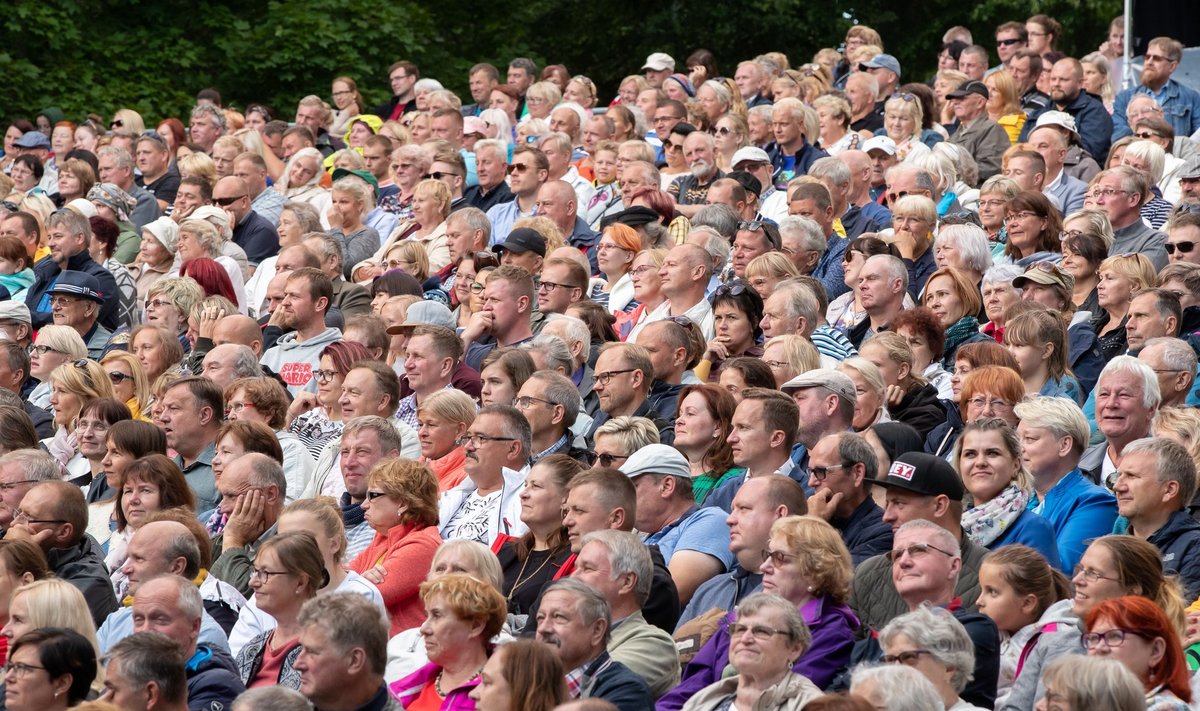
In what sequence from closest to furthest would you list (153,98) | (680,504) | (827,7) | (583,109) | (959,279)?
(680,504)
(959,279)
(583,109)
(153,98)
(827,7)

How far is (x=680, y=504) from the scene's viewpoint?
7.97 meters

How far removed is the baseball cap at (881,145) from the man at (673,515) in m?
6.13

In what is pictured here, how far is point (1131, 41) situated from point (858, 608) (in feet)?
37.2

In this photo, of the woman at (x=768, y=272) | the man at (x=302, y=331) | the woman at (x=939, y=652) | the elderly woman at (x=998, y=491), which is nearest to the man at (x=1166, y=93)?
the woman at (x=768, y=272)

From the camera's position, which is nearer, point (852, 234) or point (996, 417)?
point (996, 417)

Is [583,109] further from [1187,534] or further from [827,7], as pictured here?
[1187,534]

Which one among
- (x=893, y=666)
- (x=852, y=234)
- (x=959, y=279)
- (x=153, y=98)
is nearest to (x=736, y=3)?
(x=153, y=98)

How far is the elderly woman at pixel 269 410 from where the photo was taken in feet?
30.8

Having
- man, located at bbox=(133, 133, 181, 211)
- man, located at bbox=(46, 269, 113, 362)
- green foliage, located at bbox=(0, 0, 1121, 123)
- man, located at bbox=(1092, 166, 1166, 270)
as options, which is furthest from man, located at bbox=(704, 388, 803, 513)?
green foliage, located at bbox=(0, 0, 1121, 123)

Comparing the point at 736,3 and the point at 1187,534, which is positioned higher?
the point at 1187,534

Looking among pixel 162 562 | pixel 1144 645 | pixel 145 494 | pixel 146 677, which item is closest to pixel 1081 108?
pixel 145 494

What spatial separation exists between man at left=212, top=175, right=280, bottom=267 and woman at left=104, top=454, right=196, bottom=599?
5481 millimetres

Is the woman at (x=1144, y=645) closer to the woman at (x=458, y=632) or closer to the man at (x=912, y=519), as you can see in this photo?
the man at (x=912, y=519)

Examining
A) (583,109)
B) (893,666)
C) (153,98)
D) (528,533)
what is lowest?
(153,98)
